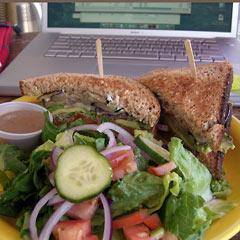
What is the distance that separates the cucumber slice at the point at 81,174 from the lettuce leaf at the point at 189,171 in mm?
341

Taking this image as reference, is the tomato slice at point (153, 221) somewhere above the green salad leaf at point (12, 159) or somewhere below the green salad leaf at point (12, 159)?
below

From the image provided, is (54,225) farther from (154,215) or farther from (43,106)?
(43,106)

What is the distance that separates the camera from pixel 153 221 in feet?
3.95

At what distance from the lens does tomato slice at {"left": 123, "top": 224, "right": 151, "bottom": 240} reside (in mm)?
1125

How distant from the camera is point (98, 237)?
1191 mm

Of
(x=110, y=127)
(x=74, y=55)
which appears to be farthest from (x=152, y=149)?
(x=74, y=55)

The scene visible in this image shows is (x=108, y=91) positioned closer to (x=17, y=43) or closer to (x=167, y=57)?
(x=167, y=57)

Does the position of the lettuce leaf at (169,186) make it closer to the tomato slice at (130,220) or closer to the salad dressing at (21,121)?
the tomato slice at (130,220)

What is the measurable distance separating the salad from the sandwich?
0.20 meters

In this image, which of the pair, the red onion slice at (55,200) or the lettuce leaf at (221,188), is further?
the lettuce leaf at (221,188)

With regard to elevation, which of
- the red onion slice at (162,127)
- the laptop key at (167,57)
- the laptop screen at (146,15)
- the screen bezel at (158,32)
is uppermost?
the laptop screen at (146,15)

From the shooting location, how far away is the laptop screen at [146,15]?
11.0 feet

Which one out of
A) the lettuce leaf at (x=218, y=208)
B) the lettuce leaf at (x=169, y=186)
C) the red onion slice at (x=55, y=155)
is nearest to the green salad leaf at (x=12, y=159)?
the red onion slice at (x=55, y=155)

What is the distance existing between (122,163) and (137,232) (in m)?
0.29
